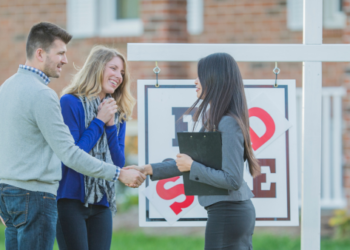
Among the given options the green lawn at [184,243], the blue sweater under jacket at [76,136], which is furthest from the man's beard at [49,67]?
the green lawn at [184,243]

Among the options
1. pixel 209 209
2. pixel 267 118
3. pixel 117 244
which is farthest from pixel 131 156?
pixel 209 209

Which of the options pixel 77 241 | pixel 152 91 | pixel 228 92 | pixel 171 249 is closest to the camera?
pixel 228 92

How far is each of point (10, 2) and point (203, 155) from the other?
22.8 ft

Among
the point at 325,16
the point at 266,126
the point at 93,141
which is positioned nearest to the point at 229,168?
the point at 93,141

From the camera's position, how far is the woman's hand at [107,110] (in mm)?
2912

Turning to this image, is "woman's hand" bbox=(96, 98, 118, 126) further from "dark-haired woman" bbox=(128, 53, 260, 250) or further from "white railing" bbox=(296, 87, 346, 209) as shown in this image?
"white railing" bbox=(296, 87, 346, 209)

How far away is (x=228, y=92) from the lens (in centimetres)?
255

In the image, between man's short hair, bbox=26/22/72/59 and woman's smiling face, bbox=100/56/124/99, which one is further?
woman's smiling face, bbox=100/56/124/99

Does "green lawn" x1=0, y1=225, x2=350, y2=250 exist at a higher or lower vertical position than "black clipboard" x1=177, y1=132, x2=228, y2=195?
lower

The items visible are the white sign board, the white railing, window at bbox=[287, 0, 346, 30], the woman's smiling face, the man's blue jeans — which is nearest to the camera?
the man's blue jeans

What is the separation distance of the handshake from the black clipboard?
375 mm

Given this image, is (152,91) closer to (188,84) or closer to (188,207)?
(188,84)

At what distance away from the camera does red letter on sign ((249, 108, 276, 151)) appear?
131 inches

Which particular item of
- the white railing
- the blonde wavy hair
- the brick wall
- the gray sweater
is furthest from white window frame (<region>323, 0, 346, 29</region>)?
the gray sweater
